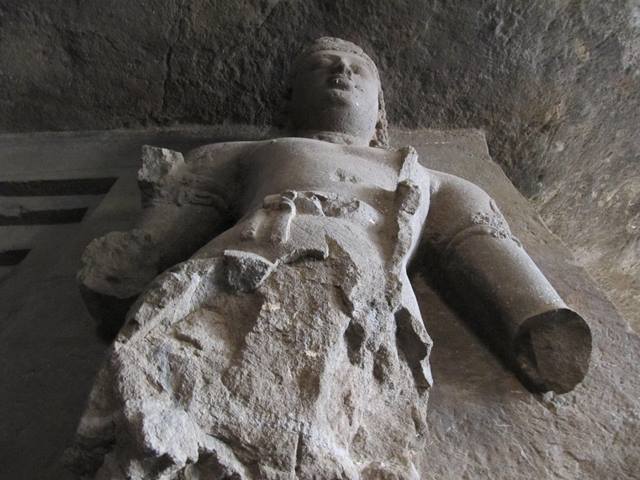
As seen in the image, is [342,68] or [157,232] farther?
[342,68]

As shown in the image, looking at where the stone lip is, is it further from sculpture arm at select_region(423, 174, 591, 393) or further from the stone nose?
the stone nose

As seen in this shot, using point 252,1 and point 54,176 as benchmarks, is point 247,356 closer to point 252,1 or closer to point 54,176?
point 54,176

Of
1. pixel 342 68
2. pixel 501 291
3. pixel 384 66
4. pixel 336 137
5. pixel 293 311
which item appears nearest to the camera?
pixel 293 311

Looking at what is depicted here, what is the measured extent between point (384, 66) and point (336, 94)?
1.10 metres

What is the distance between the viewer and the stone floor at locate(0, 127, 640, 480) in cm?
200

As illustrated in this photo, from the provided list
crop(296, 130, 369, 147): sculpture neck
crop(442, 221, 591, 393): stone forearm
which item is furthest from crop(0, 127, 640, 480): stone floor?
crop(296, 130, 369, 147): sculpture neck

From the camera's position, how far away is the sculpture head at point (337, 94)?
282 cm

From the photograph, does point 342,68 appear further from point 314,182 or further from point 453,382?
point 453,382

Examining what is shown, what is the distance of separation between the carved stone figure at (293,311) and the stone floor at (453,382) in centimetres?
12

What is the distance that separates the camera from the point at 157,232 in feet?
7.52

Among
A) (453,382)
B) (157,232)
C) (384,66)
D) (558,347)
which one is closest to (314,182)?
(157,232)

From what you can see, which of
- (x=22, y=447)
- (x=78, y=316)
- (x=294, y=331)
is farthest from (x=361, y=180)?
(x=22, y=447)

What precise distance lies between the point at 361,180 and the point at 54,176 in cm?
178

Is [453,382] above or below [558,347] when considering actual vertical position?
below
